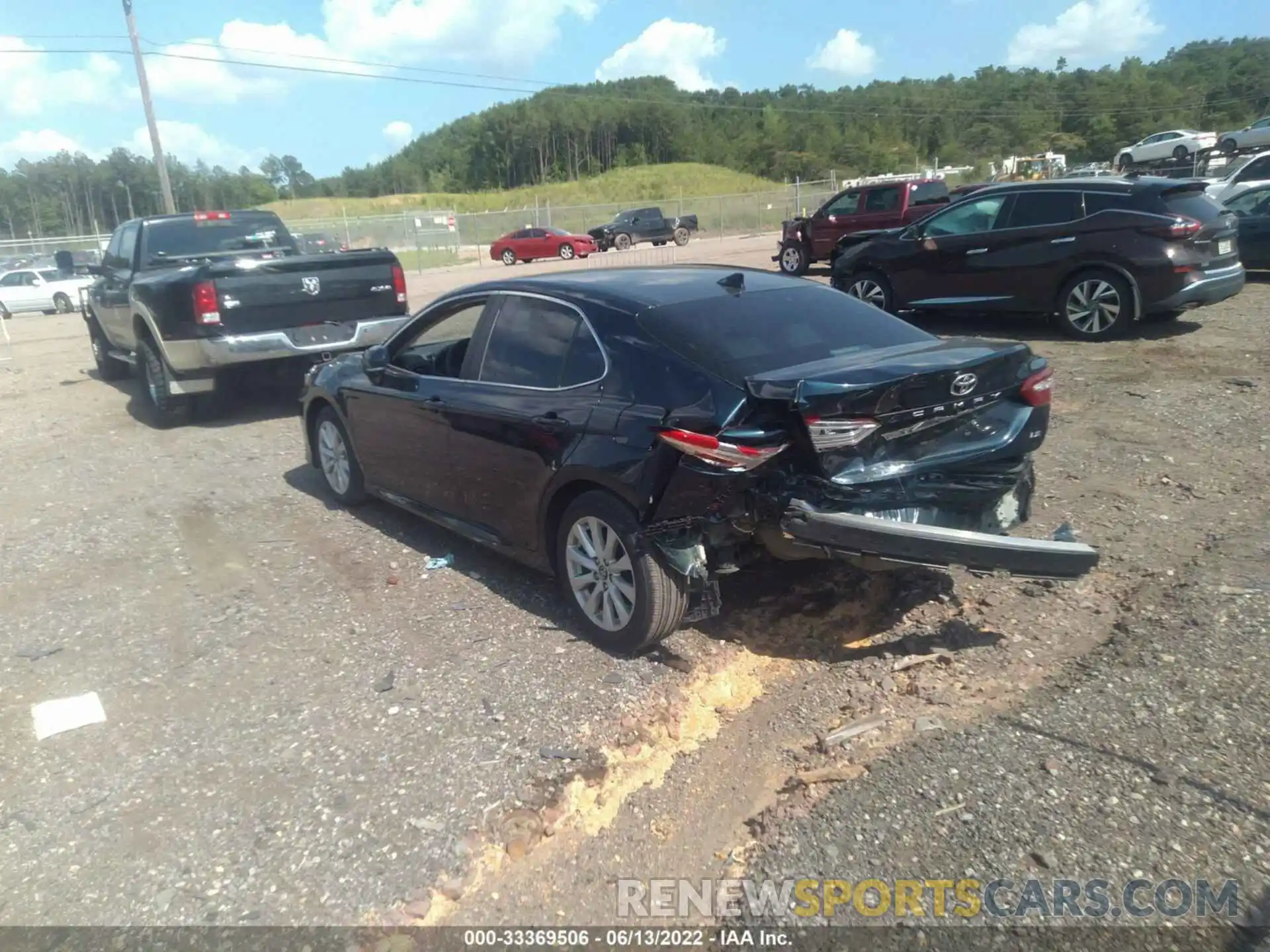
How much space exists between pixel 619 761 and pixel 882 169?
3935 inches

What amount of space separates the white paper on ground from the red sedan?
37245mm

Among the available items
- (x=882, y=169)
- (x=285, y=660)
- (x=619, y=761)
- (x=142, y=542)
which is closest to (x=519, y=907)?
(x=619, y=761)

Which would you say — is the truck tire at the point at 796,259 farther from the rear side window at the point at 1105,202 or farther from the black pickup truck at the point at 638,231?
the black pickup truck at the point at 638,231

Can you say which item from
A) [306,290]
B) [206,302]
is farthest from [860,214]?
[206,302]

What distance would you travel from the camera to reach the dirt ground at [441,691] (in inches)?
126

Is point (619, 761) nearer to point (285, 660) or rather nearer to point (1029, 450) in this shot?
point (285, 660)

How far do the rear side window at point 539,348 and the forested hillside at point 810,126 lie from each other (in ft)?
225

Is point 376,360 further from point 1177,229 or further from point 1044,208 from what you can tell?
point 1177,229

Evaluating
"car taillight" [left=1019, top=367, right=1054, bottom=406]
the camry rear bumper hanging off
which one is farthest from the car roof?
the camry rear bumper hanging off

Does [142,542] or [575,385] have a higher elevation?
[575,385]

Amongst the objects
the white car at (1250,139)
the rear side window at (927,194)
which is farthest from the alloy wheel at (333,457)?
the white car at (1250,139)

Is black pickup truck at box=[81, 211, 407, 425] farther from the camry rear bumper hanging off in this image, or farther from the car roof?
the camry rear bumper hanging off

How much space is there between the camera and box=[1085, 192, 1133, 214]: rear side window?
10508 mm

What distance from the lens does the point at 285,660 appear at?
15.3 ft
